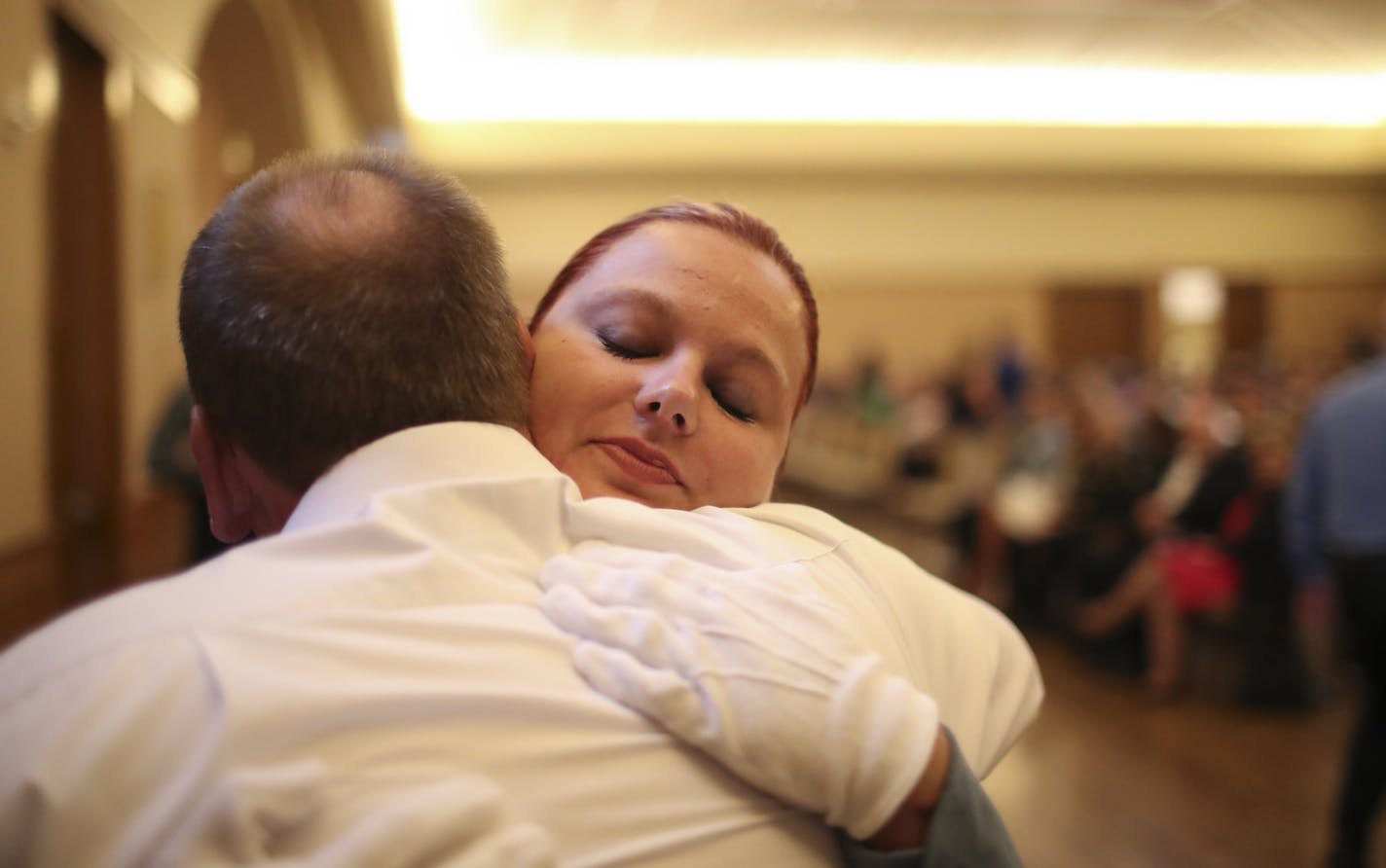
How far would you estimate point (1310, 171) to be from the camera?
13.5 metres

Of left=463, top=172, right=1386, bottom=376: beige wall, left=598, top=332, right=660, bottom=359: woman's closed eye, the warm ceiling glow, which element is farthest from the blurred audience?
left=598, top=332, right=660, bottom=359: woman's closed eye

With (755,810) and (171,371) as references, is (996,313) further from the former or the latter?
(755,810)

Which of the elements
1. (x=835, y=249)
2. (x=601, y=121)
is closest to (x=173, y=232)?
(x=601, y=121)

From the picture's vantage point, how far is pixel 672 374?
1.10 m

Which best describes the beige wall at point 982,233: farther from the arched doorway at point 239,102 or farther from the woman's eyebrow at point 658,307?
the woman's eyebrow at point 658,307

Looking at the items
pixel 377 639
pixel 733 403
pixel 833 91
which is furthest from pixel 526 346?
pixel 833 91

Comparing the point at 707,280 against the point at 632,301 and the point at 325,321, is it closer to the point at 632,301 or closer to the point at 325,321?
the point at 632,301

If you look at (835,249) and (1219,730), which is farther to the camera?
(835,249)

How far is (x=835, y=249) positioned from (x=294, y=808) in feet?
42.6

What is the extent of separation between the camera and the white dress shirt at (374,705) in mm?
613

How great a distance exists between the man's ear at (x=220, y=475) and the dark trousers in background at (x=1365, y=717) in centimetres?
366

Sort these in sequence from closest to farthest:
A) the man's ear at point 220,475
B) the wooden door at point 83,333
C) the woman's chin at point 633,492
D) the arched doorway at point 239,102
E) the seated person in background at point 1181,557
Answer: the man's ear at point 220,475 → the woman's chin at point 633,492 → the wooden door at point 83,333 → the arched doorway at point 239,102 → the seated person in background at point 1181,557

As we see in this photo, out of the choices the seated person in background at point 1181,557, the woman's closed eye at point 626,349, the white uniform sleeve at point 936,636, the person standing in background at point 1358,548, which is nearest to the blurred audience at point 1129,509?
the seated person in background at point 1181,557

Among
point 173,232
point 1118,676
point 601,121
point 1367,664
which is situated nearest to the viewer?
point 1367,664
